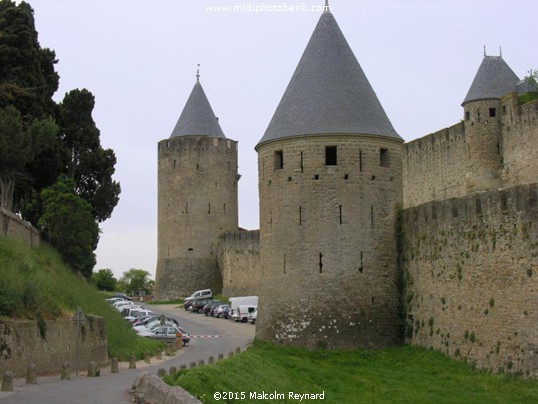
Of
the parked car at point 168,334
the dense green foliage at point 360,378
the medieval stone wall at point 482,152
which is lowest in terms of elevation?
the dense green foliage at point 360,378

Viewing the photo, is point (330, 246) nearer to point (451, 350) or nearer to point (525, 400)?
point (451, 350)

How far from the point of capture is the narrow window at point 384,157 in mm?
27984

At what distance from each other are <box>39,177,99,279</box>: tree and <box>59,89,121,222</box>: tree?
4.78 metres

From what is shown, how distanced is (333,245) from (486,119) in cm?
2046

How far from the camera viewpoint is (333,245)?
1054 inches

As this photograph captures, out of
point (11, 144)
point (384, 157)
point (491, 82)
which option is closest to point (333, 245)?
point (384, 157)

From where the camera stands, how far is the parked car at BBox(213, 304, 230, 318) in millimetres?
47938

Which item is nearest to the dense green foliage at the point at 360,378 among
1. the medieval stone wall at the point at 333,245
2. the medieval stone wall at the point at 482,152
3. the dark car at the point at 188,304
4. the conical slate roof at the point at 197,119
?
the medieval stone wall at the point at 333,245

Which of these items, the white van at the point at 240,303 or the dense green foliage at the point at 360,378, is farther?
the white van at the point at 240,303

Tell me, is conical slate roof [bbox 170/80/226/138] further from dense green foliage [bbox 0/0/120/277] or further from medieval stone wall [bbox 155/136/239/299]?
dense green foliage [bbox 0/0/120/277]

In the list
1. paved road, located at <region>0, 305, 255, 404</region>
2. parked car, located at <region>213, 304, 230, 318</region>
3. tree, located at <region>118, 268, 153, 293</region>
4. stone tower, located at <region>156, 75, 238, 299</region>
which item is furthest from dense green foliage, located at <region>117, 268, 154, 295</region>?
paved road, located at <region>0, 305, 255, 404</region>

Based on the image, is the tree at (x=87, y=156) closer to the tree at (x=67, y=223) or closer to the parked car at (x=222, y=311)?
the tree at (x=67, y=223)

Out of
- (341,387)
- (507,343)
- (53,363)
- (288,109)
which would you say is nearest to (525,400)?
(507,343)

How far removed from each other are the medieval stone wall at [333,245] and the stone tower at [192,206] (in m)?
34.4
